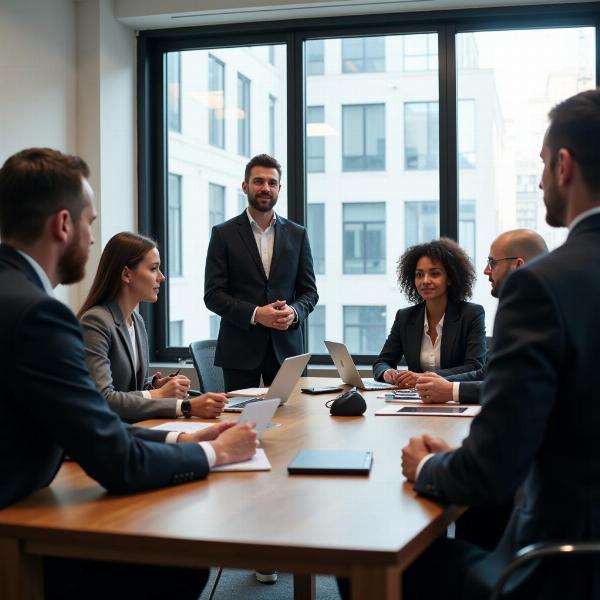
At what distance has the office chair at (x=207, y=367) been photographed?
428 cm

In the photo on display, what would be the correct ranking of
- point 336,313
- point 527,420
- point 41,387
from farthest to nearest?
point 336,313
point 41,387
point 527,420

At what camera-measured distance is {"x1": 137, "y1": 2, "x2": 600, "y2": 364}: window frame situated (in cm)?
548

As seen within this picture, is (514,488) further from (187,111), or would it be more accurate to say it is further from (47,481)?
(187,111)

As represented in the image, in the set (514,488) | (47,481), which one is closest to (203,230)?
(47,481)

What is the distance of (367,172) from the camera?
5.75 m

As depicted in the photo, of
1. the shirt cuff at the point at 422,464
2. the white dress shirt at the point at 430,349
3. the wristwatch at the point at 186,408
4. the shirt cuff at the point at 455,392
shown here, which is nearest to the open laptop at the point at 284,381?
the wristwatch at the point at 186,408

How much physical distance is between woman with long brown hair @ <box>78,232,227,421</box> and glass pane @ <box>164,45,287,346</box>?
274cm

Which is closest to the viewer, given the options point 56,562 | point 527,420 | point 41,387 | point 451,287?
point 527,420

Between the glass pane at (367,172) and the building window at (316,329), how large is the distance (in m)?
0.03

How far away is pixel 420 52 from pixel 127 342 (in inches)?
137

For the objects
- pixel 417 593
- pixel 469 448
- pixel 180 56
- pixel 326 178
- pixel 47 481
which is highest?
pixel 180 56

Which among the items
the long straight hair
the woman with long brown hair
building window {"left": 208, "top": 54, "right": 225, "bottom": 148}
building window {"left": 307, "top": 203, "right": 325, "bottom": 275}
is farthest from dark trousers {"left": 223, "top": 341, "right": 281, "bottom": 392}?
building window {"left": 208, "top": 54, "right": 225, "bottom": 148}

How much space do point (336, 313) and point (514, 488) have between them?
4.25 m

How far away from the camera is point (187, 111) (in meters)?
6.09
